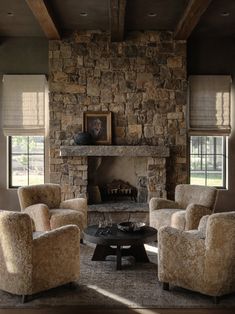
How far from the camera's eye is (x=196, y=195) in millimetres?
6293

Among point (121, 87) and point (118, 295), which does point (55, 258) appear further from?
point (121, 87)

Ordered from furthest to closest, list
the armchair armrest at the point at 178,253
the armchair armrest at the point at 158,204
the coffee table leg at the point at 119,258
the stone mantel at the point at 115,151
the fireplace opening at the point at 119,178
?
the fireplace opening at the point at 119,178
the stone mantel at the point at 115,151
the armchair armrest at the point at 158,204
the coffee table leg at the point at 119,258
the armchair armrest at the point at 178,253

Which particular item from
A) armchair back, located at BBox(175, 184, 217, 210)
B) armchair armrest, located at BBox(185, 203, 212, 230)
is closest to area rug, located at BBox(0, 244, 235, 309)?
armchair armrest, located at BBox(185, 203, 212, 230)

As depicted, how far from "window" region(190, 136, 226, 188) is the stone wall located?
55 centimetres

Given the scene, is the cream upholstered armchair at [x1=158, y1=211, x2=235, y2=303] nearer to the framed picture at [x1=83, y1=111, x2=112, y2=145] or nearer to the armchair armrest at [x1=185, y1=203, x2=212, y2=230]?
the armchair armrest at [x1=185, y1=203, x2=212, y2=230]

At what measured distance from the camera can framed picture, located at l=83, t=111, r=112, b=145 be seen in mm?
7398

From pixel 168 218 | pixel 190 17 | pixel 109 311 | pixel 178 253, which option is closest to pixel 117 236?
pixel 178 253

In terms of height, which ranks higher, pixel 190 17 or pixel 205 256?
pixel 190 17

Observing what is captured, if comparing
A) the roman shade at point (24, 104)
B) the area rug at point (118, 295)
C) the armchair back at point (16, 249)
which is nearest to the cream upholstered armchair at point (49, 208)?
the area rug at point (118, 295)

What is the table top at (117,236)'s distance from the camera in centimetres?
456

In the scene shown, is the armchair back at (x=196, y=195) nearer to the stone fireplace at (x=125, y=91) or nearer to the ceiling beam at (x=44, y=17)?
the stone fireplace at (x=125, y=91)

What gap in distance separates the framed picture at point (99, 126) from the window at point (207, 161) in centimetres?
156

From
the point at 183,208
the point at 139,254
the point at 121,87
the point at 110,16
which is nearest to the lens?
the point at 139,254

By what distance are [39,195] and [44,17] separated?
254cm
